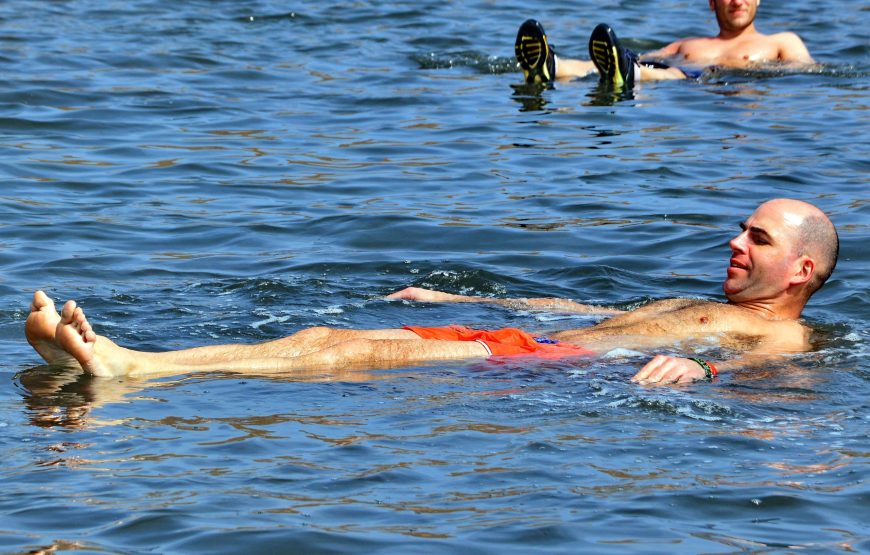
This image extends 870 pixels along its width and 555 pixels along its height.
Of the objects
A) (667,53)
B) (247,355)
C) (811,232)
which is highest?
(667,53)

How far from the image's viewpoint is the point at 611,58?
15.2 metres

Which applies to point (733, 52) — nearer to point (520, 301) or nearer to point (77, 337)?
point (520, 301)

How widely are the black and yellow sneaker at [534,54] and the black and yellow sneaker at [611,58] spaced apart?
46 centimetres

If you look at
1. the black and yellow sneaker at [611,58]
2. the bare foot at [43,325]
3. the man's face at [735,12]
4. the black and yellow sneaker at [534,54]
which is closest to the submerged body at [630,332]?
the bare foot at [43,325]

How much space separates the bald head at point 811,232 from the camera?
8086 millimetres

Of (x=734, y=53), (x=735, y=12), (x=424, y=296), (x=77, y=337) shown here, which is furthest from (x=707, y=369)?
(x=734, y=53)


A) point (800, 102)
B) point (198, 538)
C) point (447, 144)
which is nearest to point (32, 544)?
point (198, 538)

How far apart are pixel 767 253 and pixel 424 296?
2012mm

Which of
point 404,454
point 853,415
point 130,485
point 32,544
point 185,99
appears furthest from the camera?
point 185,99

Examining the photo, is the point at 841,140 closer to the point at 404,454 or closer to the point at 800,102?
the point at 800,102

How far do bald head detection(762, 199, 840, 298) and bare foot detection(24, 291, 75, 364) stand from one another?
154 inches

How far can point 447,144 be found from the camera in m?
13.4

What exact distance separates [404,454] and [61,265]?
4344mm

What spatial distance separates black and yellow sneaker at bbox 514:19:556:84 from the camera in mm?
14766
